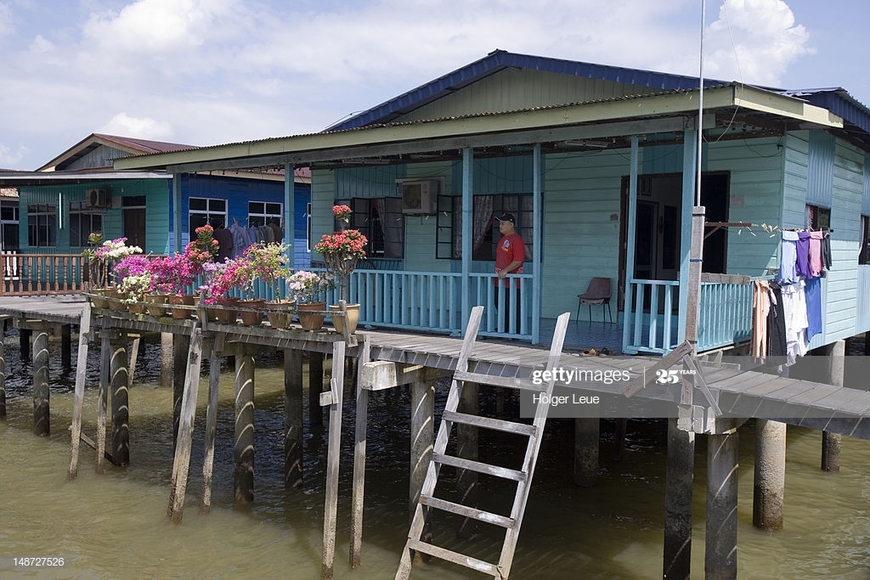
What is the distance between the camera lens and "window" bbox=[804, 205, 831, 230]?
10.2 metres

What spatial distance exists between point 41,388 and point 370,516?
6301mm

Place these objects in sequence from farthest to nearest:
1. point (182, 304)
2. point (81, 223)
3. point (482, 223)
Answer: point (81, 223) → point (482, 223) → point (182, 304)

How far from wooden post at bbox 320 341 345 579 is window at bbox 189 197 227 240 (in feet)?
39.0

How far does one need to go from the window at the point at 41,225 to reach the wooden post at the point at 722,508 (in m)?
19.8

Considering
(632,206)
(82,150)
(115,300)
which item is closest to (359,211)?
(115,300)

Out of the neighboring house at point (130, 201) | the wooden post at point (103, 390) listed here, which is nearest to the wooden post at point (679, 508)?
the wooden post at point (103, 390)

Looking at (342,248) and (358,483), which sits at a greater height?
(342,248)

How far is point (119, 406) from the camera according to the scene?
1074 centimetres

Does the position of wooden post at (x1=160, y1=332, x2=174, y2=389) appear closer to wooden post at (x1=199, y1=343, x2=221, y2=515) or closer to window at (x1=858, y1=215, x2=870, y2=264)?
wooden post at (x1=199, y1=343, x2=221, y2=515)

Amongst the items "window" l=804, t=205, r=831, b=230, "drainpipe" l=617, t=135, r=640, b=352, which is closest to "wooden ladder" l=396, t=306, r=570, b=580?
"drainpipe" l=617, t=135, r=640, b=352

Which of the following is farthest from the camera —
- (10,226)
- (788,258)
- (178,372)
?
(10,226)

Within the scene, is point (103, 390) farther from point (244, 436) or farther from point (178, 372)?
point (244, 436)

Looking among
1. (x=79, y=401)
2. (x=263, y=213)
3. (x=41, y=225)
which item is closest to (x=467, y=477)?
(x=79, y=401)

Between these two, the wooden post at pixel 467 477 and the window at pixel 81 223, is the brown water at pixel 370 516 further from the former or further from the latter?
the window at pixel 81 223
